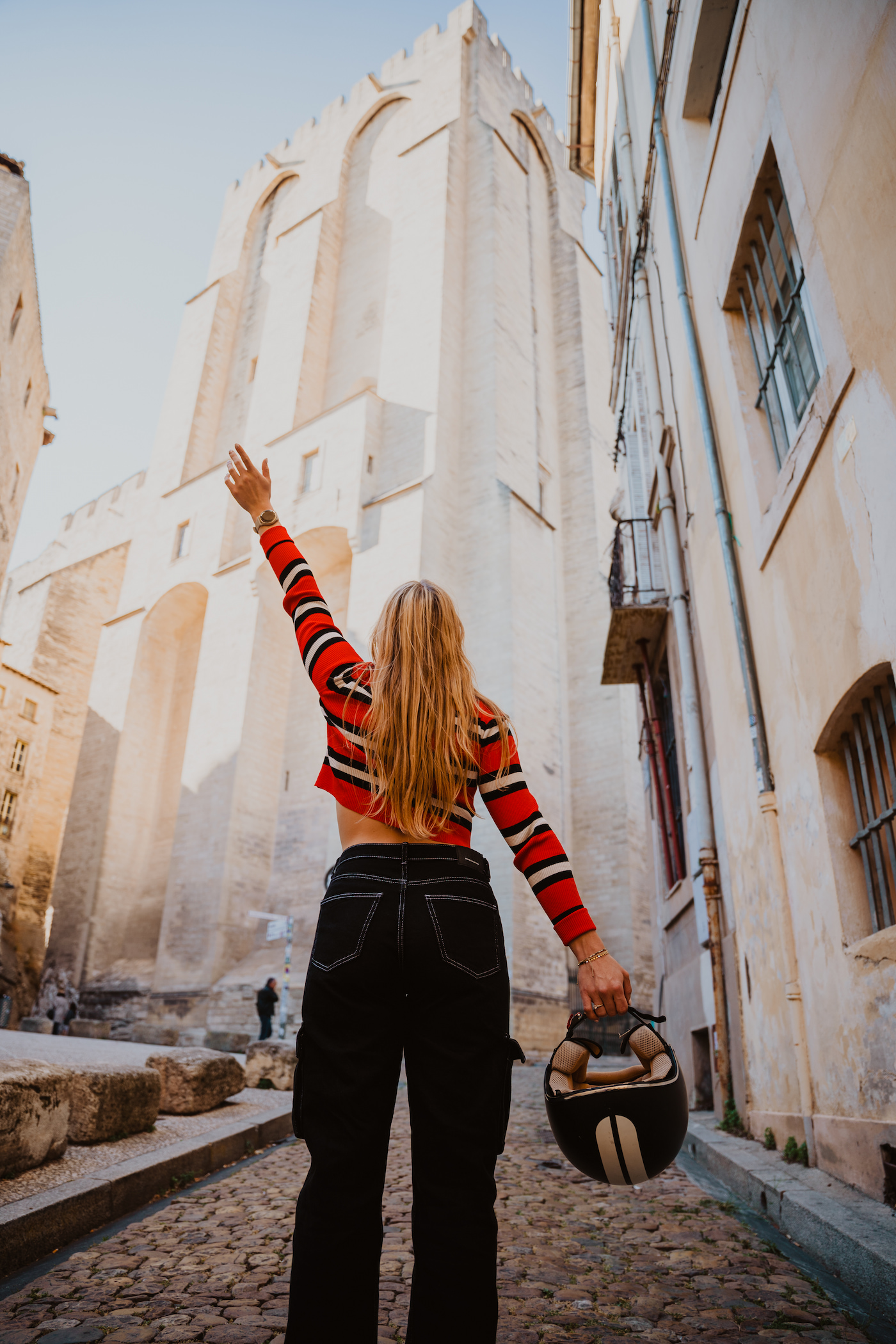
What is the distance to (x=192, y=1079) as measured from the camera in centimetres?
593

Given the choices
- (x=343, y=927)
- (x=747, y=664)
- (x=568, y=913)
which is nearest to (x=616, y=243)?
(x=747, y=664)

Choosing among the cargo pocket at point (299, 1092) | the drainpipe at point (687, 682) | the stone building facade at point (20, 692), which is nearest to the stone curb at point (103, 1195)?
the cargo pocket at point (299, 1092)

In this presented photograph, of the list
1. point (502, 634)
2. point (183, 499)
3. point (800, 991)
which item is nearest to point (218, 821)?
point (502, 634)

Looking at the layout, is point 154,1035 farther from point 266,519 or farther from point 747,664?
point 266,519

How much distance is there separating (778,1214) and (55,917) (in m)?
22.1

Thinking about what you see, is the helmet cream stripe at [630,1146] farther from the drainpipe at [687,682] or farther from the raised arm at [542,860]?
the drainpipe at [687,682]

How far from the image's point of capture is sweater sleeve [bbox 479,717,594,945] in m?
1.96

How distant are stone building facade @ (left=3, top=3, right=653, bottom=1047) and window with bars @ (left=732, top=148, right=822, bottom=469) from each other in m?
12.1

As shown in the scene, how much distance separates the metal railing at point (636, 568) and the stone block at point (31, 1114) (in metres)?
6.96

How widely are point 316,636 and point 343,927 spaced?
72cm

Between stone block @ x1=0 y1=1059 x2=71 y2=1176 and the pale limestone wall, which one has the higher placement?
the pale limestone wall

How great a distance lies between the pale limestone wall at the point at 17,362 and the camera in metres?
16.2

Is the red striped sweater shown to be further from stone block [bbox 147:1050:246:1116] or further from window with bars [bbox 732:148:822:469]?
stone block [bbox 147:1050:246:1116]

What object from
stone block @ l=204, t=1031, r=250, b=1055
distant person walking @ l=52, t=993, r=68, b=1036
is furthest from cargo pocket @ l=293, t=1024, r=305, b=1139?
distant person walking @ l=52, t=993, r=68, b=1036
